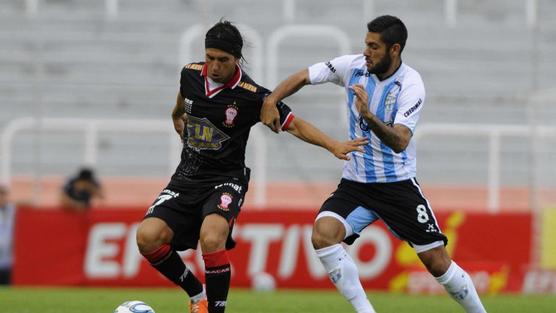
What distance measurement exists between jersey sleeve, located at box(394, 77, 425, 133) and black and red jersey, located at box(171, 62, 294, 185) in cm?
82

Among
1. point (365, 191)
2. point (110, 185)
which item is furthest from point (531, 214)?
point (365, 191)

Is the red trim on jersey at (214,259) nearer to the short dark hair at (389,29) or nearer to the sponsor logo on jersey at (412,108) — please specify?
the sponsor logo on jersey at (412,108)

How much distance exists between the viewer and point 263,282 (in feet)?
51.1

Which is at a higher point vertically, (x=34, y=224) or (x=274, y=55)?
(x=274, y=55)

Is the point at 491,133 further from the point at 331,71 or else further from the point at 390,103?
the point at 390,103

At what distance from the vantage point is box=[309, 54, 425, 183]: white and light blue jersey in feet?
27.8

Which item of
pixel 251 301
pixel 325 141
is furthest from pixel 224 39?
pixel 251 301

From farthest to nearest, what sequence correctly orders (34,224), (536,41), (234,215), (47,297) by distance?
(536,41)
(34,224)
(47,297)
(234,215)

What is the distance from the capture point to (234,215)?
845 cm

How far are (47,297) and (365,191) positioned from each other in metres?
5.57

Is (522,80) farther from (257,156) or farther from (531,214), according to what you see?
(257,156)

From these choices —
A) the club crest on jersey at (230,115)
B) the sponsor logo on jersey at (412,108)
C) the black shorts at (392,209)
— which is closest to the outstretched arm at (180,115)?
the club crest on jersey at (230,115)

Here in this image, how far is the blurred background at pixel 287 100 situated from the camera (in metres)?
16.7

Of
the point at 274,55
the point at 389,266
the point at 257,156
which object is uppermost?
the point at 274,55
